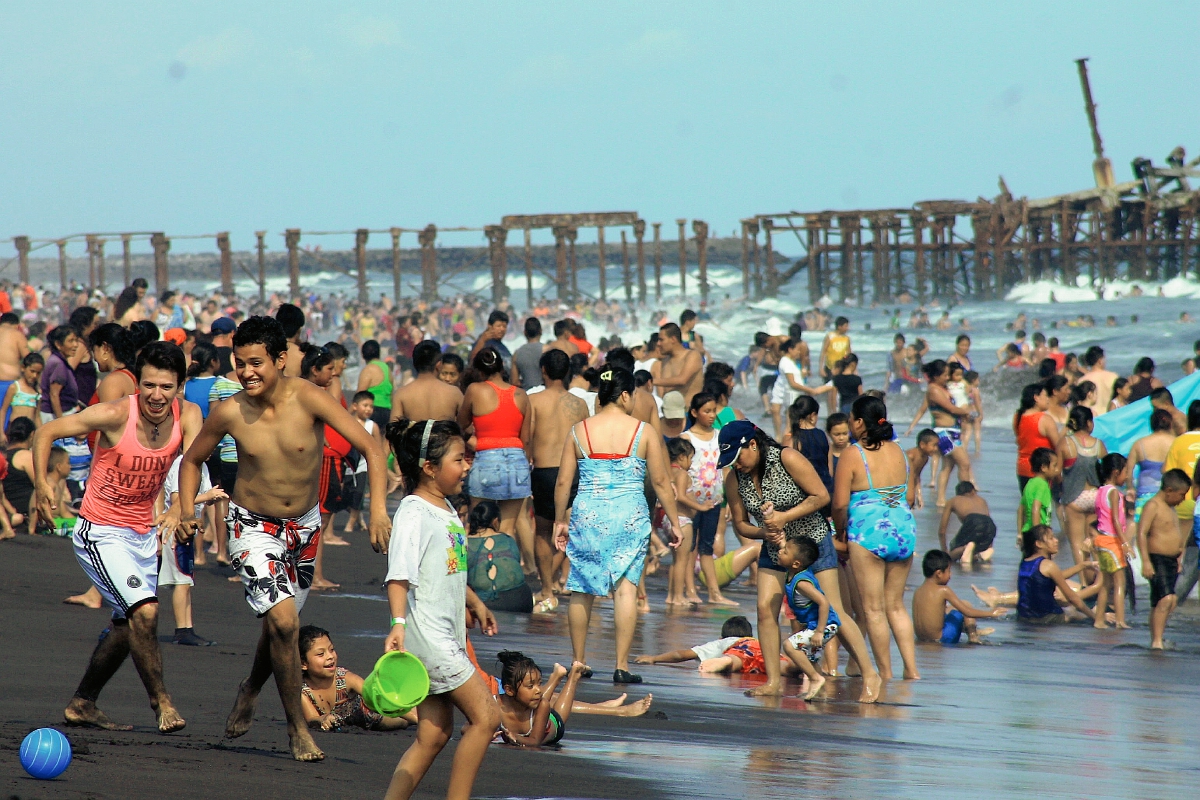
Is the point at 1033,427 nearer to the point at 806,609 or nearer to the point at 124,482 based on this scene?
the point at 806,609

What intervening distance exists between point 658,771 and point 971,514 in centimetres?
759

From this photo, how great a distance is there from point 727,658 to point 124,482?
3471 mm

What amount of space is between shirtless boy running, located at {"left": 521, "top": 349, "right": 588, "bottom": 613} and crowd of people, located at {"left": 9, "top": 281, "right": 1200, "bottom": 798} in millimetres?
15

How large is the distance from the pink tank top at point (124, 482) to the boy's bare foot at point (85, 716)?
0.63 m

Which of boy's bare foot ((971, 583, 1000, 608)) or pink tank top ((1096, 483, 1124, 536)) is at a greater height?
pink tank top ((1096, 483, 1124, 536))

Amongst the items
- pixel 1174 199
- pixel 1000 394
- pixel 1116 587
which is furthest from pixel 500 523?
pixel 1174 199

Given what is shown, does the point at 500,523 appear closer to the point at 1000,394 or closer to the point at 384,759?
the point at 384,759

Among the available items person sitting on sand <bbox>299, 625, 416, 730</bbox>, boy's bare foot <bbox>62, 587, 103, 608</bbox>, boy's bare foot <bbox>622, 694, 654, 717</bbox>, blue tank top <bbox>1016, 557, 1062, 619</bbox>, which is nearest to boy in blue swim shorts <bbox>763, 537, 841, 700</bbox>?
boy's bare foot <bbox>622, 694, 654, 717</bbox>

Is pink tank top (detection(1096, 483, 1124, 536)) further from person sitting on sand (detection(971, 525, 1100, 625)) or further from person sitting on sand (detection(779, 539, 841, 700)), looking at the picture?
person sitting on sand (detection(779, 539, 841, 700))

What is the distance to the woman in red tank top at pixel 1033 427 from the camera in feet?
39.7

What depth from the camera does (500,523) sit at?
30.8ft

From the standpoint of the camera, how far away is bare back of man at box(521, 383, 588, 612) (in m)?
9.09

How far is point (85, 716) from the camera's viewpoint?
4.81 meters

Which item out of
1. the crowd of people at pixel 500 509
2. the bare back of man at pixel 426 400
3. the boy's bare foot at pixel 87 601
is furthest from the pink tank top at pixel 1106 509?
the boy's bare foot at pixel 87 601
